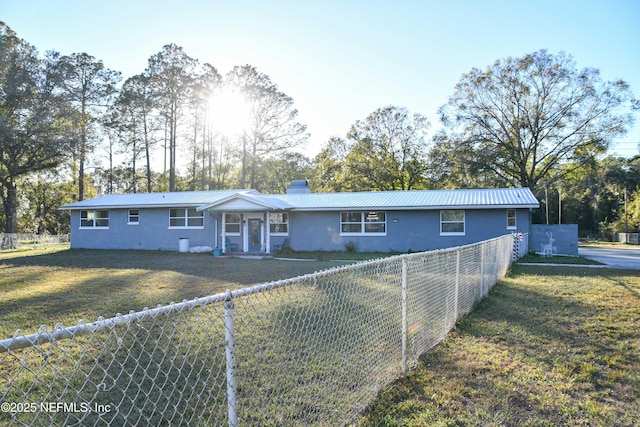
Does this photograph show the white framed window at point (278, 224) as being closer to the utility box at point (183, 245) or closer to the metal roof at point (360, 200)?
the metal roof at point (360, 200)

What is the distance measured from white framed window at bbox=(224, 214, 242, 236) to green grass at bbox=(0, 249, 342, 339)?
6515 millimetres

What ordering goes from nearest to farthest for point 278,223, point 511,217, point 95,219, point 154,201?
point 511,217
point 278,223
point 154,201
point 95,219

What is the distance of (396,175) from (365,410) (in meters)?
33.5

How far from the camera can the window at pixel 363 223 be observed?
19.7 meters

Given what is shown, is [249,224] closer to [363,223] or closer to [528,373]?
[363,223]

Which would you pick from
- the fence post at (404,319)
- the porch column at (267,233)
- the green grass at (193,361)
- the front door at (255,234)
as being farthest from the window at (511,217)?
the fence post at (404,319)

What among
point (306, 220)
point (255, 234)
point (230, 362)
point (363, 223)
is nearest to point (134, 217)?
point (255, 234)

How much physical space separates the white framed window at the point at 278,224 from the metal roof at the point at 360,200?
802mm

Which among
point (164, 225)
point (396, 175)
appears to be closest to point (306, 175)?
point (396, 175)

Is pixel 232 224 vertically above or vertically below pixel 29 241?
above

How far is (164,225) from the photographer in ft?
70.7

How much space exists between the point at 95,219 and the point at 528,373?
955 inches

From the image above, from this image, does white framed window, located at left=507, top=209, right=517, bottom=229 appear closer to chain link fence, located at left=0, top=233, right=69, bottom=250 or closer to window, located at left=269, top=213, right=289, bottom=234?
window, located at left=269, top=213, right=289, bottom=234

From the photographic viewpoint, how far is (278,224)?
827 inches
